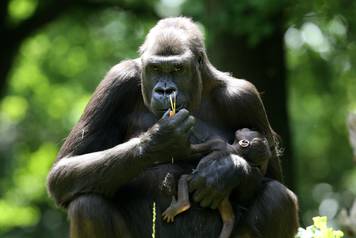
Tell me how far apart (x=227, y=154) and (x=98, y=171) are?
1105 mm

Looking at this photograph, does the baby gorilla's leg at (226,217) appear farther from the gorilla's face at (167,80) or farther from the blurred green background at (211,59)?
the blurred green background at (211,59)

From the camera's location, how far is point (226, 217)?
8.09 m

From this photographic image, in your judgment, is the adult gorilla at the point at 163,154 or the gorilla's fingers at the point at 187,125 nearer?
the gorilla's fingers at the point at 187,125

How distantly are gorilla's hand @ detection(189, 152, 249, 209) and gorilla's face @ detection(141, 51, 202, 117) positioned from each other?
55 centimetres

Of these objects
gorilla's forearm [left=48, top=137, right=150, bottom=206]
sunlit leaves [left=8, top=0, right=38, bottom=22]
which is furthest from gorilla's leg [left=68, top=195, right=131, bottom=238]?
sunlit leaves [left=8, top=0, right=38, bottom=22]

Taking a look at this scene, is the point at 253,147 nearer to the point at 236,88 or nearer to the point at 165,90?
the point at 236,88

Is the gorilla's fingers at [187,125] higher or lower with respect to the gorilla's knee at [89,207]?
higher

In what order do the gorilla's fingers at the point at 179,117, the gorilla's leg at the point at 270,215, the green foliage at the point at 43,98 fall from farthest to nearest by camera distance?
the green foliage at the point at 43,98, the gorilla's leg at the point at 270,215, the gorilla's fingers at the point at 179,117

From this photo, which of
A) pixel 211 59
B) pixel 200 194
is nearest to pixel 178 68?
pixel 200 194

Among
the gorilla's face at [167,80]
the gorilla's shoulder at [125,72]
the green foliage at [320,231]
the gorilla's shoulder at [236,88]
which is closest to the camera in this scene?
the green foliage at [320,231]

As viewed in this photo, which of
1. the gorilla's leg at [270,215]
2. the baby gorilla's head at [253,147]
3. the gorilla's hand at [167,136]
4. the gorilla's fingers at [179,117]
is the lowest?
the gorilla's leg at [270,215]

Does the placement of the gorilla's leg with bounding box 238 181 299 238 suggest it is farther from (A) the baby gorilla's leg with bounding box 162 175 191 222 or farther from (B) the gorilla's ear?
(B) the gorilla's ear

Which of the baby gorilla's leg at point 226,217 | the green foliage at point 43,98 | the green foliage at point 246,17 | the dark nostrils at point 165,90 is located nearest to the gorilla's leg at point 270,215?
the baby gorilla's leg at point 226,217

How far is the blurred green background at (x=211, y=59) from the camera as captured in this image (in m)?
13.3
